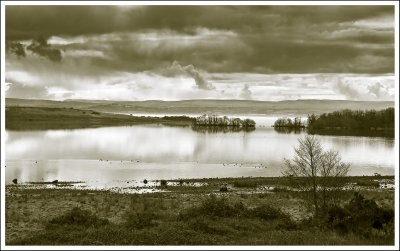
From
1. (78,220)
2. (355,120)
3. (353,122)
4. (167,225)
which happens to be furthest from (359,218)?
(353,122)

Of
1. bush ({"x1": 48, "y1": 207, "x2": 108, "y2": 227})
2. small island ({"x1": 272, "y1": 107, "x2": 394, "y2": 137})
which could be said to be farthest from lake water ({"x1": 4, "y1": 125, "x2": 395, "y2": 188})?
small island ({"x1": 272, "y1": 107, "x2": 394, "y2": 137})

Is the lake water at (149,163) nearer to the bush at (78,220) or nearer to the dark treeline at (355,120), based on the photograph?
the bush at (78,220)

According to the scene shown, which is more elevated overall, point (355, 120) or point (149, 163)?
point (355, 120)

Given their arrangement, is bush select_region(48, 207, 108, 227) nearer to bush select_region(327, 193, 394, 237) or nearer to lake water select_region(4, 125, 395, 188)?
bush select_region(327, 193, 394, 237)

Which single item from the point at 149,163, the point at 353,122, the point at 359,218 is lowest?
the point at 149,163

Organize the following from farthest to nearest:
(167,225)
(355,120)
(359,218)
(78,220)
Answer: (355,120)
(78,220)
(167,225)
(359,218)

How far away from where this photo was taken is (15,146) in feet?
300

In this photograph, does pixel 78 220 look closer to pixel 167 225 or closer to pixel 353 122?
pixel 167 225

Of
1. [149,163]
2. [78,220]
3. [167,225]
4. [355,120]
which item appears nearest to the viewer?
[167,225]

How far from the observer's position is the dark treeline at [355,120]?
169150 mm

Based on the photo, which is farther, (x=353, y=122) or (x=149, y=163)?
(x=353, y=122)

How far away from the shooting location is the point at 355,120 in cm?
18400

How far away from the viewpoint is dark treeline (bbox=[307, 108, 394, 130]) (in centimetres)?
16915

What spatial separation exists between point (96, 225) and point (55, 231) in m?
2.40
